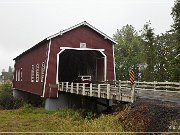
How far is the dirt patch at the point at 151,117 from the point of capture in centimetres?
1261

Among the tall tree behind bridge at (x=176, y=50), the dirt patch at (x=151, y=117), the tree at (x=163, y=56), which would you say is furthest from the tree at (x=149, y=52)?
the dirt patch at (x=151, y=117)

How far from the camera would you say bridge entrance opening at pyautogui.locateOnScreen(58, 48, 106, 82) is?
109 feet

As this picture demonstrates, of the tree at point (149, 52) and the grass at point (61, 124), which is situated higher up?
the tree at point (149, 52)

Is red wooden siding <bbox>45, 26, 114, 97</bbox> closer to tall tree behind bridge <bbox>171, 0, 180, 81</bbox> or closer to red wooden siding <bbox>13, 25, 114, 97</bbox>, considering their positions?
red wooden siding <bbox>13, 25, 114, 97</bbox>

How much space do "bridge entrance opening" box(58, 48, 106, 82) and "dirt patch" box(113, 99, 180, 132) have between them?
650 inches

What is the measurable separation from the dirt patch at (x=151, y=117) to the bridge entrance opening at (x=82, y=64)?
54.2 ft

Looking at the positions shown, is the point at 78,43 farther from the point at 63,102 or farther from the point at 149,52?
the point at 149,52

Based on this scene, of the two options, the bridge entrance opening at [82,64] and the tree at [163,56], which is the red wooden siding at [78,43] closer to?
the bridge entrance opening at [82,64]

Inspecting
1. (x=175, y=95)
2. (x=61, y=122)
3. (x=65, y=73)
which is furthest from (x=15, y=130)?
(x=65, y=73)

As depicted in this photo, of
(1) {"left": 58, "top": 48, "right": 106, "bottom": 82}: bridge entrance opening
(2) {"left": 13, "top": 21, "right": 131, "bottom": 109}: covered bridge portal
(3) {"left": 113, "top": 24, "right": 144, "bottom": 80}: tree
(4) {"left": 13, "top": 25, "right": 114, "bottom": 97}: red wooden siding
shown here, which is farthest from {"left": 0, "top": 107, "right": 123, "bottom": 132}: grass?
(3) {"left": 113, "top": 24, "right": 144, "bottom": 80}: tree

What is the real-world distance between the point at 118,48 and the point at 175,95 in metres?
45.7

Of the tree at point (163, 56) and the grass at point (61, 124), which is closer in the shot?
the grass at point (61, 124)

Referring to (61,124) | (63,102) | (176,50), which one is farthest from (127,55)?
(61,124)

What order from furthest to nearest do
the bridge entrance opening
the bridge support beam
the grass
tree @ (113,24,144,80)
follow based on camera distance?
tree @ (113,24,144,80)
the bridge entrance opening
the bridge support beam
the grass
